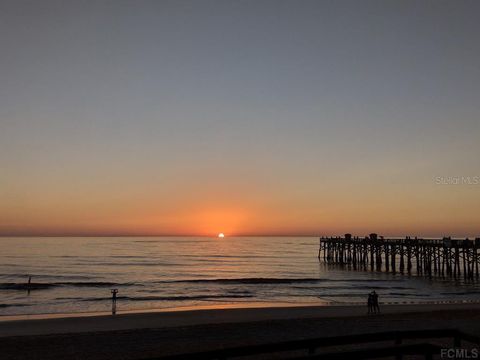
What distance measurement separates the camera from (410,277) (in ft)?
157

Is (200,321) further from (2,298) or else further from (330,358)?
(2,298)

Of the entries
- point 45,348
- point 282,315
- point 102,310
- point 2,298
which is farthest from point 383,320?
point 2,298

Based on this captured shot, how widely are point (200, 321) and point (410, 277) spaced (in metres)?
34.5

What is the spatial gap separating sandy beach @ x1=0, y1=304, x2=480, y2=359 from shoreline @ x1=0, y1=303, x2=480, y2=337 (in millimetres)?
36

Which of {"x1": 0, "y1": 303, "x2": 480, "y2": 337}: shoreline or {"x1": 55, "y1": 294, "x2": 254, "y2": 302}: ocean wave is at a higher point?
{"x1": 0, "y1": 303, "x2": 480, "y2": 337}: shoreline

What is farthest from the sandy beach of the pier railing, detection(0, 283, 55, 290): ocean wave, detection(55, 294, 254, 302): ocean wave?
detection(0, 283, 55, 290): ocean wave

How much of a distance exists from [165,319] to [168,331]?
5.44 m

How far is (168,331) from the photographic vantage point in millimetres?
15047

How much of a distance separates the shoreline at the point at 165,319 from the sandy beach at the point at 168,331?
1.4 inches

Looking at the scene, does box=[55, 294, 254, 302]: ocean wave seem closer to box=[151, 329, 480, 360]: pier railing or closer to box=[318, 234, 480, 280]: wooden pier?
box=[318, 234, 480, 280]: wooden pier

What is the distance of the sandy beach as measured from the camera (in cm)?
1201
